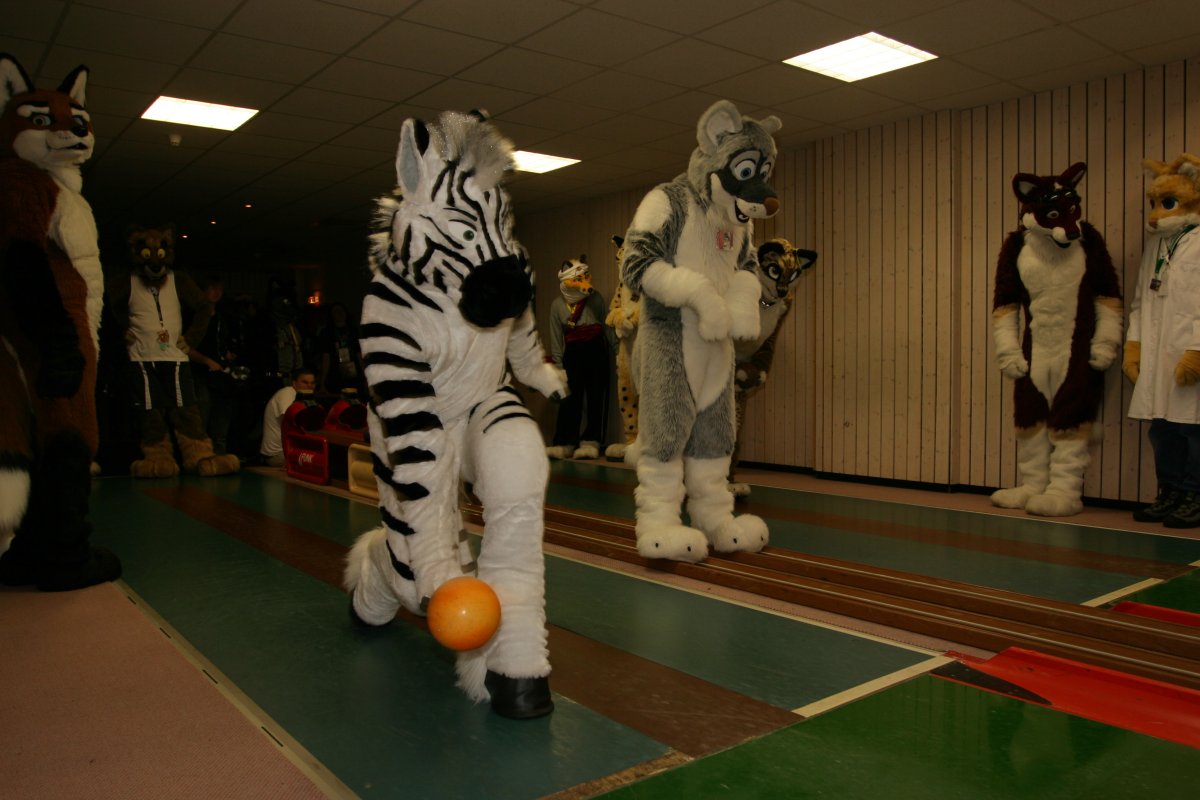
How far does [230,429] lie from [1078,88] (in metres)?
7.52

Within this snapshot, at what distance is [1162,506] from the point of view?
5.03 metres

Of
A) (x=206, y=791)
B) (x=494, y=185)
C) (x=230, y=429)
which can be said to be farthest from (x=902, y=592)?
(x=230, y=429)

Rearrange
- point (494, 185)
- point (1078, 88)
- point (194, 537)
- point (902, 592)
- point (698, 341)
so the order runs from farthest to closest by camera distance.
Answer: point (1078, 88) → point (194, 537) → point (698, 341) → point (902, 592) → point (494, 185)

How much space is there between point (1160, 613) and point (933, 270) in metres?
3.97

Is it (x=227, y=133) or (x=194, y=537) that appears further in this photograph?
(x=227, y=133)

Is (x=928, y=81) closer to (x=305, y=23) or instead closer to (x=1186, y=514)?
(x=1186, y=514)

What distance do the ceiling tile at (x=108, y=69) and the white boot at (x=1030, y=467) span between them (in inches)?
228

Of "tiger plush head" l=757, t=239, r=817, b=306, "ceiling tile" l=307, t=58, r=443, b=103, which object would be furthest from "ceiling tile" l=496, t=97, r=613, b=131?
"tiger plush head" l=757, t=239, r=817, b=306

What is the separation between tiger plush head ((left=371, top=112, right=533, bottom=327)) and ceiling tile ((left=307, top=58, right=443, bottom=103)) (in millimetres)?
3447

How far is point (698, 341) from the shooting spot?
3.87 meters

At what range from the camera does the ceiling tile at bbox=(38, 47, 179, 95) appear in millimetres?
5324

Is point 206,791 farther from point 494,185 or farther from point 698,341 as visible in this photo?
point 698,341

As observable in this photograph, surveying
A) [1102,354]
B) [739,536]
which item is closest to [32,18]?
[739,536]

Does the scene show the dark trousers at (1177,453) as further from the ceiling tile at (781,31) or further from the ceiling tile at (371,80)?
the ceiling tile at (371,80)
